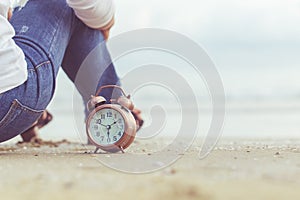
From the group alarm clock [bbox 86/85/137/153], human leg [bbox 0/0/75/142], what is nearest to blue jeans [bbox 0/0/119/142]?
human leg [bbox 0/0/75/142]

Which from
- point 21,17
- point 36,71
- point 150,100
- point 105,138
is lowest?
point 105,138

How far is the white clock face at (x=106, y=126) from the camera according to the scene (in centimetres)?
196

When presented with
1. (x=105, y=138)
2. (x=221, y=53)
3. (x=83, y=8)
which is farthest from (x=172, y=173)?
(x=221, y=53)

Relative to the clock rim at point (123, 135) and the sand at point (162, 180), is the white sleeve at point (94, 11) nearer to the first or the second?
the clock rim at point (123, 135)

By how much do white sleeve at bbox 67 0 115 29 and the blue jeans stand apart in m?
0.04

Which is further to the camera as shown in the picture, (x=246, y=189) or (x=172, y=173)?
(x=172, y=173)

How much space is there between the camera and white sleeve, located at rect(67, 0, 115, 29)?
199 cm

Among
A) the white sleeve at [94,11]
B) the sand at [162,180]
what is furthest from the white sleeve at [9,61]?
the white sleeve at [94,11]

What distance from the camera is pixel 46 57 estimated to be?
187cm

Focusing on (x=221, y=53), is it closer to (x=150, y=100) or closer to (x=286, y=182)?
(x=150, y=100)

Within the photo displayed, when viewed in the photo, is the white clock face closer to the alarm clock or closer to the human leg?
the alarm clock

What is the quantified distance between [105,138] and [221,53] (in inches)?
239

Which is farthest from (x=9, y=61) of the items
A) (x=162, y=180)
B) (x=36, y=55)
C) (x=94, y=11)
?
(x=162, y=180)

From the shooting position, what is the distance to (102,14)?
2059 millimetres
